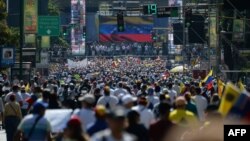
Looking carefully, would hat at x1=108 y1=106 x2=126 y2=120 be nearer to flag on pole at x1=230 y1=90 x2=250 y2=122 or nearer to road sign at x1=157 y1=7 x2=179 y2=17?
flag on pole at x1=230 y1=90 x2=250 y2=122

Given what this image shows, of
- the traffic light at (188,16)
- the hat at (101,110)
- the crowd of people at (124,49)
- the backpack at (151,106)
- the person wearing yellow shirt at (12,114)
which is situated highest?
the traffic light at (188,16)

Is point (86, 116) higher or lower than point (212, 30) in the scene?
lower

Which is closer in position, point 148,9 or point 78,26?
point 148,9

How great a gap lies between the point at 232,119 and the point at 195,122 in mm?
1373

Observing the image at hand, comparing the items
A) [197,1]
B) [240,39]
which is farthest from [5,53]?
[197,1]

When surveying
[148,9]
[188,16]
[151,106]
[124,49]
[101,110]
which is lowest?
[124,49]

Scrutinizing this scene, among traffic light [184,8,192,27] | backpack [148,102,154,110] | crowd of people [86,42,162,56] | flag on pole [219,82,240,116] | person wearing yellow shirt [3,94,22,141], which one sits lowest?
crowd of people [86,42,162,56]

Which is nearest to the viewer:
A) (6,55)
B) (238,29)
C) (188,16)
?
(6,55)

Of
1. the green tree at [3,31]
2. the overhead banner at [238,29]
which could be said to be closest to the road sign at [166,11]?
the overhead banner at [238,29]

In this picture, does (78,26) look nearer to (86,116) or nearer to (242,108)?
(86,116)

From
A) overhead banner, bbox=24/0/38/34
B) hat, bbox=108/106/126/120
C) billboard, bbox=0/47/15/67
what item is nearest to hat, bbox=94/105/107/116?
hat, bbox=108/106/126/120

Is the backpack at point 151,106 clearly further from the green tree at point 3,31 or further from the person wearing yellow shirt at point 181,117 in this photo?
the green tree at point 3,31

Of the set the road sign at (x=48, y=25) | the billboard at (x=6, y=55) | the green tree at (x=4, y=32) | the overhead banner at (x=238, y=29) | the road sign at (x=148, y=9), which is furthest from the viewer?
the road sign at (x=48, y=25)

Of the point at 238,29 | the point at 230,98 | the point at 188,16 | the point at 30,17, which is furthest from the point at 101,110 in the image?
Answer: the point at 188,16
